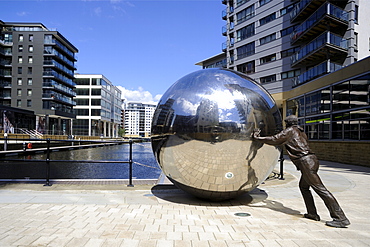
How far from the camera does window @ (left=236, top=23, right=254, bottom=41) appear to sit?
48188 mm

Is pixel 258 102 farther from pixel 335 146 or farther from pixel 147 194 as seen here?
pixel 335 146

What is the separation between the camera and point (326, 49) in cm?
2917

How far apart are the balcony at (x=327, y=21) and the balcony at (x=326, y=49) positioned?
1.46 m

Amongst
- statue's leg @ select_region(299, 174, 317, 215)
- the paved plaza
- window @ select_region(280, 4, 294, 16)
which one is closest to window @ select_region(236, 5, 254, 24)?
window @ select_region(280, 4, 294, 16)

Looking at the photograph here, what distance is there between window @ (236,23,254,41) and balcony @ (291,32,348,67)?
1612 cm

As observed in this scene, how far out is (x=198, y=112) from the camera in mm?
5441

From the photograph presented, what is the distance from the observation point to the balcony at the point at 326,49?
94.2ft

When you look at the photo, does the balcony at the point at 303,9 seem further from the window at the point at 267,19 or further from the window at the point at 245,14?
the window at the point at 245,14

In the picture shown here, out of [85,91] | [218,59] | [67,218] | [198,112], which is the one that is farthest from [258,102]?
[85,91]

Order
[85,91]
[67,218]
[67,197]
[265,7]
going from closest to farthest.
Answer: [67,218] → [67,197] → [265,7] → [85,91]

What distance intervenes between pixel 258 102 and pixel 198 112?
1.24m

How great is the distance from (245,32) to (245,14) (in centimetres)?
318

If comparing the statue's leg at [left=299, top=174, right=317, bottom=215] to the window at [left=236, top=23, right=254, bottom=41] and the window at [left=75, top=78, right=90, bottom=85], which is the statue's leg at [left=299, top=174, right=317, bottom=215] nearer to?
the window at [left=236, top=23, right=254, bottom=41]

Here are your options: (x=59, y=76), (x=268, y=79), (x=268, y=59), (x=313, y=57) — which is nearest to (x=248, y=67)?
(x=268, y=59)
